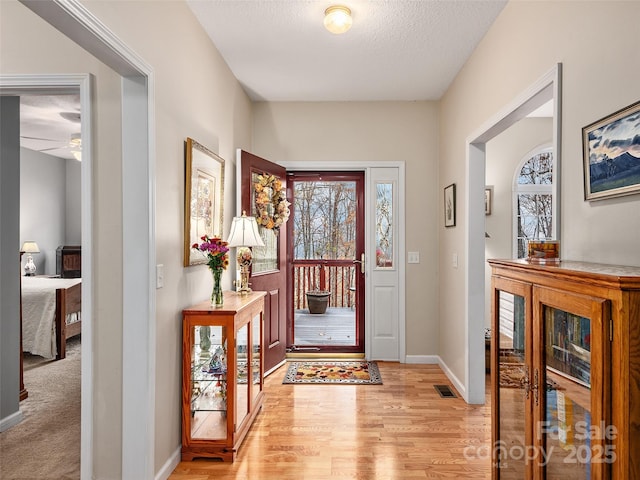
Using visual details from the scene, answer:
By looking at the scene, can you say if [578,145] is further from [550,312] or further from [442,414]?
[442,414]

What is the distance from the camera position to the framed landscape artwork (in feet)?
4.53

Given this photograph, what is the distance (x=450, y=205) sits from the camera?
3846 millimetres

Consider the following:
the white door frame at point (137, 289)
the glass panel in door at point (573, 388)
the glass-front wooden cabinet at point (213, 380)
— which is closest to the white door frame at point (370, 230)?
the glass-front wooden cabinet at point (213, 380)

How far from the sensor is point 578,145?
1737 mm

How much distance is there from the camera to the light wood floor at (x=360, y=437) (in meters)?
2.29

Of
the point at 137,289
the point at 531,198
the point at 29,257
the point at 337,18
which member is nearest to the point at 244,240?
the point at 137,289

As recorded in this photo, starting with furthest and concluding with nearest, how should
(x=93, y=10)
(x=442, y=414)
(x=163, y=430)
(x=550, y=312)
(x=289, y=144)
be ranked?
(x=289, y=144) < (x=442, y=414) < (x=163, y=430) < (x=93, y=10) < (x=550, y=312)

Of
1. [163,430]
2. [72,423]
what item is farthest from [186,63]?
[72,423]

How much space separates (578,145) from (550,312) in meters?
0.88

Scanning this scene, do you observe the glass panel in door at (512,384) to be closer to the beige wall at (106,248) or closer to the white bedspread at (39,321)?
the beige wall at (106,248)

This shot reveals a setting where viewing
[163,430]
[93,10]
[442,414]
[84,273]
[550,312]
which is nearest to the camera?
[550,312]

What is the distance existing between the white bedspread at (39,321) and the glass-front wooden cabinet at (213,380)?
2898 millimetres

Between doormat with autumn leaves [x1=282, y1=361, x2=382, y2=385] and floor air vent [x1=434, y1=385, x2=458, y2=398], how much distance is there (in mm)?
537

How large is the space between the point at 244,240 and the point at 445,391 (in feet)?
Answer: 7.40
